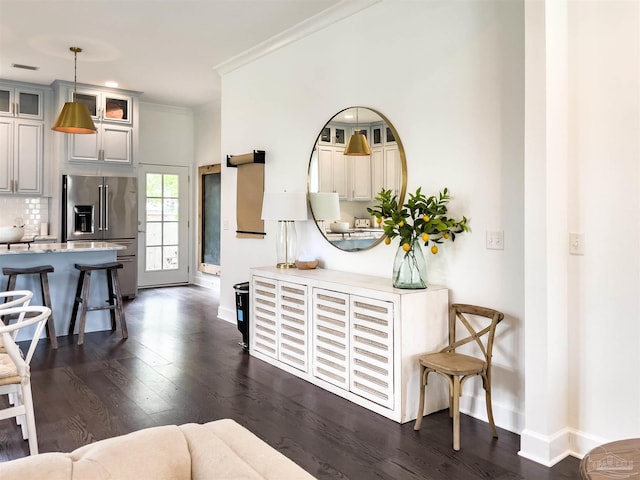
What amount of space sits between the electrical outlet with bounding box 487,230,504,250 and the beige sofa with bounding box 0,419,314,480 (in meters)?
2.14

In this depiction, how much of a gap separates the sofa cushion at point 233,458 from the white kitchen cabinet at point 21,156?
648cm

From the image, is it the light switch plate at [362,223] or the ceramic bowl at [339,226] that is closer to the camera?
the light switch plate at [362,223]

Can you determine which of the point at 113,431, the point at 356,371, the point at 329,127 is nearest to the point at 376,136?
the point at 329,127

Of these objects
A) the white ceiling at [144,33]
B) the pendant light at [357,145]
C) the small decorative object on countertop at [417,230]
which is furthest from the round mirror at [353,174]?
the white ceiling at [144,33]

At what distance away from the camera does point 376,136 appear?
12.1ft

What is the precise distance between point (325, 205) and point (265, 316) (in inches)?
43.0

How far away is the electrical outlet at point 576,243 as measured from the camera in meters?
2.53

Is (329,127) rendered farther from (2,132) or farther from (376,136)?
(2,132)

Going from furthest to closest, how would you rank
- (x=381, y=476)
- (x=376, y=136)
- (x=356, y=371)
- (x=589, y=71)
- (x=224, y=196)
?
(x=224, y=196)
(x=376, y=136)
(x=356, y=371)
(x=589, y=71)
(x=381, y=476)

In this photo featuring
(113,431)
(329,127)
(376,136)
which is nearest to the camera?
(113,431)

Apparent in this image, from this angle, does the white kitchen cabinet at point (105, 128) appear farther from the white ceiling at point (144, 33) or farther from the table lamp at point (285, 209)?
the table lamp at point (285, 209)

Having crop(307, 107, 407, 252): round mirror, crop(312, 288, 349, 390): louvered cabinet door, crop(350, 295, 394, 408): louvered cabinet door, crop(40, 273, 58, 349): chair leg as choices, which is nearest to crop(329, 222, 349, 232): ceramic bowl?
crop(307, 107, 407, 252): round mirror

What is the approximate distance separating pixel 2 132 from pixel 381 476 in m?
6.54

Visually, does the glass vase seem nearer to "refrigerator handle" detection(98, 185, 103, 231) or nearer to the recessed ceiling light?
"refrigerator handle" detection(98, 185, 103, 231)
